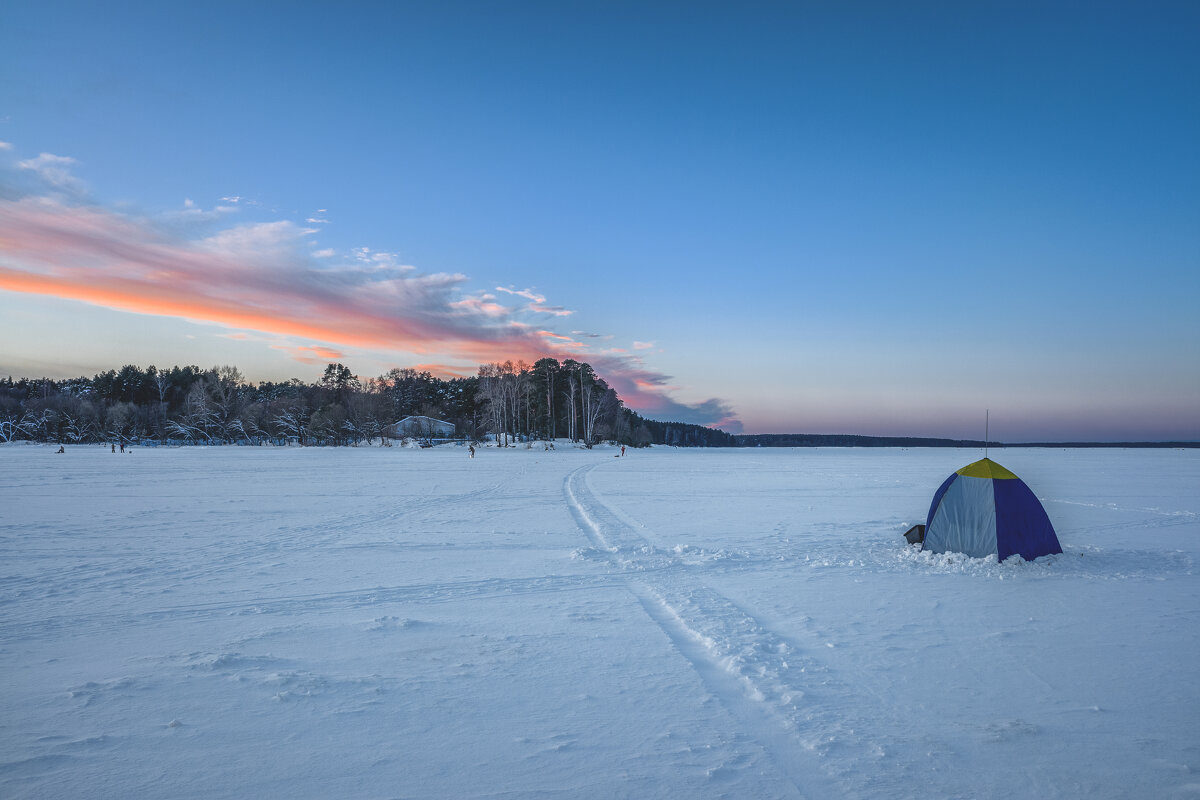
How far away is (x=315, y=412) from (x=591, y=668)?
4082 inches

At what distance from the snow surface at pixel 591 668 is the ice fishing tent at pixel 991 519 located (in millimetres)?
402

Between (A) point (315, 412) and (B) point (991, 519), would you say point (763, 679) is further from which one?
(A) point (315, 412)

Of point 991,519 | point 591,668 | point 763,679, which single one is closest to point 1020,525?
point 991,519

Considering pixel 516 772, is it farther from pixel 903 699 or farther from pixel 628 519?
pixel 628 519

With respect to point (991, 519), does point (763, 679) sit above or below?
below


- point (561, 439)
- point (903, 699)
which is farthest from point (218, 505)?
point (561, 439)

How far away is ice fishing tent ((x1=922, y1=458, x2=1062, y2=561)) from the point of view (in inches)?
368

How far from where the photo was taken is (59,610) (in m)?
6.86

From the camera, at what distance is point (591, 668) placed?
5.25m

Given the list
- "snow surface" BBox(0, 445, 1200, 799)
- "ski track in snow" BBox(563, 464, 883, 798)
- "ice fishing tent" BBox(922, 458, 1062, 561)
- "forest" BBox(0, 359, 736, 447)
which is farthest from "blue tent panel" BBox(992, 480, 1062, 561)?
"forest" BBox(0, 359, 736, 447)

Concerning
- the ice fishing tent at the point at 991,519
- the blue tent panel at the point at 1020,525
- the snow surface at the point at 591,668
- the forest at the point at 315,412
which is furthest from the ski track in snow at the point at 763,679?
the forest at the point at 315,412

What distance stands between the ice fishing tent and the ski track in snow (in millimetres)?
4629

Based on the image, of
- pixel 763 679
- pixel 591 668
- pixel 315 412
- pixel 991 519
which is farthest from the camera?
pixel 315 412

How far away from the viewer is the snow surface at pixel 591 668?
11.8 ft
